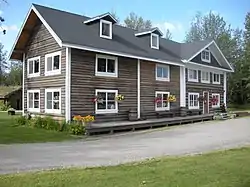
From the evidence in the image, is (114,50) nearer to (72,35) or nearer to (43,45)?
(72,35)

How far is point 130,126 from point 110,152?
8978 millimetres

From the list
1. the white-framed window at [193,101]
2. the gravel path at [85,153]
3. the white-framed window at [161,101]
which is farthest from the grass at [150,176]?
the white-framed window at [193,101]

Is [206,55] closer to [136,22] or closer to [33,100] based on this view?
[33,100]

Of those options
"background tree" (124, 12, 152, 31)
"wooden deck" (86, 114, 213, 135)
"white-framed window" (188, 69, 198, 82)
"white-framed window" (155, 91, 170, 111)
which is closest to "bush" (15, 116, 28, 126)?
"wooden deck" (86, 114, 213, 135)

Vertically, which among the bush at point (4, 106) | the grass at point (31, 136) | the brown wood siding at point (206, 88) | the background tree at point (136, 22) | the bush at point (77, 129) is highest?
the background tree at point (136, 22)

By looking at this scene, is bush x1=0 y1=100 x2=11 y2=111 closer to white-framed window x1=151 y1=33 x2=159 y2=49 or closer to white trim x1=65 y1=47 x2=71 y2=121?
white-framed window x1=151 y1=33 x2=159 y2=49

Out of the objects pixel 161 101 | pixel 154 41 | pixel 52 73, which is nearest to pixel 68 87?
pixel 52 73

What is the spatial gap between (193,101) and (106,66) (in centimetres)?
1200

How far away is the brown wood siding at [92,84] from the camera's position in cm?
2030

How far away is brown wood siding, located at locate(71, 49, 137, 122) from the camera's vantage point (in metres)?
20.3

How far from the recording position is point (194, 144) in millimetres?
14469

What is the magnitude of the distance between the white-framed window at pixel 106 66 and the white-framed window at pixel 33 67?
14.8 ft

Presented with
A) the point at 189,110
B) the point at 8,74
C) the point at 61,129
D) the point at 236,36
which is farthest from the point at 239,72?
the point at 8,74

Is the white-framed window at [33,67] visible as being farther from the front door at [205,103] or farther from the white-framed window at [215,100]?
the white-framed window at [215,100]
